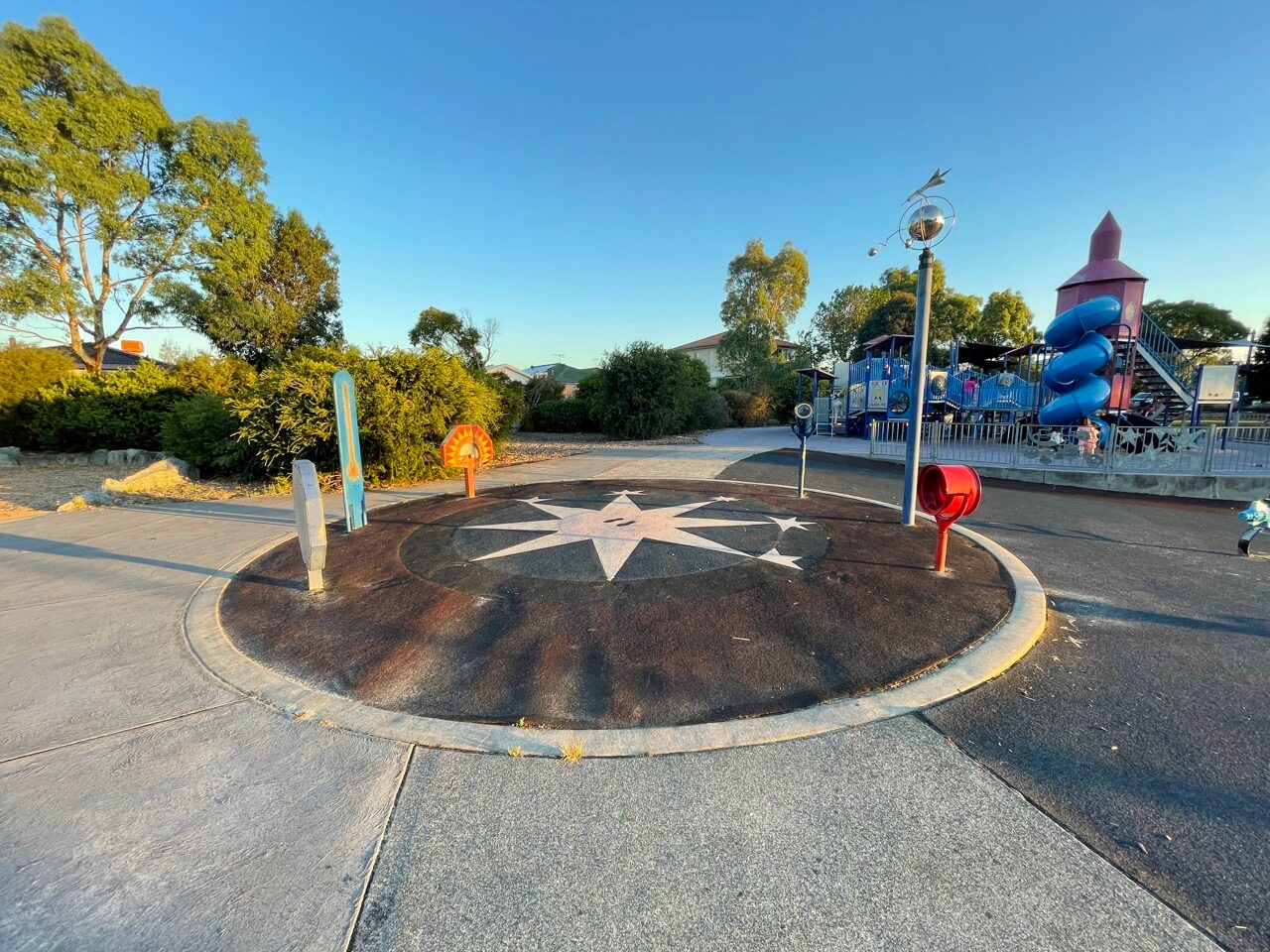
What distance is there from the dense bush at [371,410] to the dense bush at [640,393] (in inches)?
420

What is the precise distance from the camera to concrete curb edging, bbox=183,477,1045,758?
2.52m

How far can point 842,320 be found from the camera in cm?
3762

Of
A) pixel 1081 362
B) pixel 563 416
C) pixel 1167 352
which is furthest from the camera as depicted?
pixel 563 416

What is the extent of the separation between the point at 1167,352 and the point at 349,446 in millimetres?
24766

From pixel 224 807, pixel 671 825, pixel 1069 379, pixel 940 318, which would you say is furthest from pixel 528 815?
pixel 940 318

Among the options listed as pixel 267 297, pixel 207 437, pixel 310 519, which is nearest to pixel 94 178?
pixel 267 297

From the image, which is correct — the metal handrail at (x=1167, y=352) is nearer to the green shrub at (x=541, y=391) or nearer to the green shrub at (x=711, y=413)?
the green shrub at (x=711, y=413)

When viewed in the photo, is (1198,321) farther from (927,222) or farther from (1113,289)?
(927,222)

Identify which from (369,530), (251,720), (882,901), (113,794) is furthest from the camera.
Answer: (369,530)

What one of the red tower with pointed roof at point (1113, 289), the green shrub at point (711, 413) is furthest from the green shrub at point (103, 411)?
the red tower with pointed roof at point (1113, 289)

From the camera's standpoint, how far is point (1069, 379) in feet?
49.9

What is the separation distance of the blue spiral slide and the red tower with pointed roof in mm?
773

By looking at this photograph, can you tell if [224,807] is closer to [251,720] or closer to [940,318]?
[251,720]

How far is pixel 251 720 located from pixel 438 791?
51.0 inches
